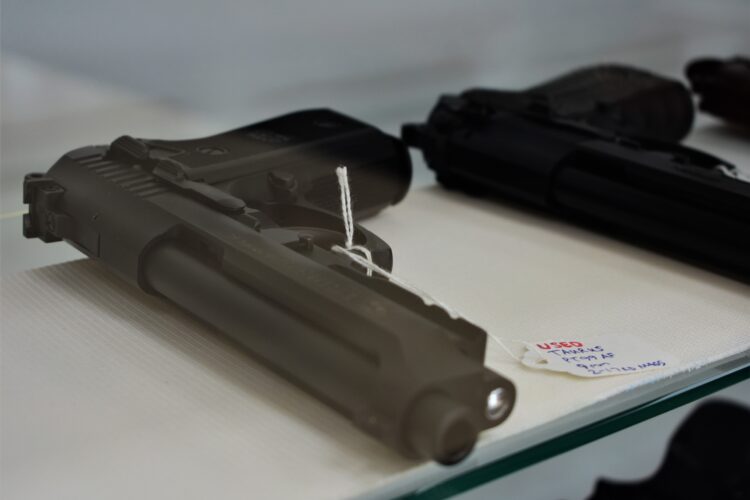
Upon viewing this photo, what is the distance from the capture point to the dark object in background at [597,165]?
2.54 ft

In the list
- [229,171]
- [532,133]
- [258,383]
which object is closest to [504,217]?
[532,133]

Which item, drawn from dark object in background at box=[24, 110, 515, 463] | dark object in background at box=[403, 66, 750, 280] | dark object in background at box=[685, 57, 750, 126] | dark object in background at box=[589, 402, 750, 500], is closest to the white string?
dark object in background at box=[24, 110, 515, 463]

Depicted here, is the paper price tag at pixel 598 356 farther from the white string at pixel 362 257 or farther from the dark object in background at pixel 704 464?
the dark object in background at pixel 704 464

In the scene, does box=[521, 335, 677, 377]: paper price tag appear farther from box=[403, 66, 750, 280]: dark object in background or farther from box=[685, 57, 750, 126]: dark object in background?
box=[685, 57, 750, 126]: dark object in background

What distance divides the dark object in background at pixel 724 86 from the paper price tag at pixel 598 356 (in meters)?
0.50

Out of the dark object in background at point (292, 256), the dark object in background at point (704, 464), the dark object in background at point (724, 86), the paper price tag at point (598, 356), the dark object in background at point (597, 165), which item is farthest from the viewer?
the dark object in background at point (724, 86)

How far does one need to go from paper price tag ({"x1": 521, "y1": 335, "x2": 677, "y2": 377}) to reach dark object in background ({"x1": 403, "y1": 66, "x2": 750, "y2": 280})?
0.49 feet

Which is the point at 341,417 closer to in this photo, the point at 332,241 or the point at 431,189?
the point at 332,241

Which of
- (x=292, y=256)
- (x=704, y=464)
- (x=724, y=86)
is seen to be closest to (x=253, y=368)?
(x=292, y=256)

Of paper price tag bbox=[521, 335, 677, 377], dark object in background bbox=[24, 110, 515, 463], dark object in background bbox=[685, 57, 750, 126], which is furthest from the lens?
dark object in background bbox=[685, 57, 750, 126]

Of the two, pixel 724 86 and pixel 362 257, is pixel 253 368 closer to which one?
pixel 362 257

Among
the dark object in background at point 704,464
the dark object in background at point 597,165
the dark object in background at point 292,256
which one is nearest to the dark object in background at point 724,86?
the dark object in background at point 597,165

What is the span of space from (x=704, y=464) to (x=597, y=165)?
32 centimetres

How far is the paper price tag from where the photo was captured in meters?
0.61
